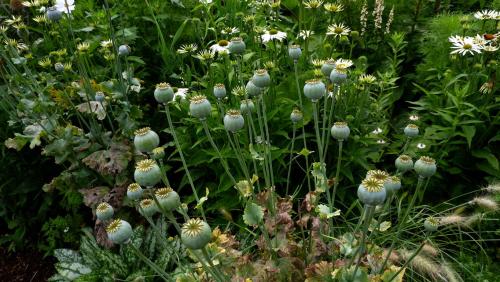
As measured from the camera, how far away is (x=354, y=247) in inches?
58.6

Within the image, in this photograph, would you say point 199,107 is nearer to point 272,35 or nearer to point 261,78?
point 261,78

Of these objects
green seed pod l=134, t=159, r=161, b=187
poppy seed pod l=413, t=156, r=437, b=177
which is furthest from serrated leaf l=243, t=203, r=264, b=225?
poppy seed pod l=413, t=156, r=437, b=177

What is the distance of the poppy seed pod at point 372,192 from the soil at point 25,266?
221 cm

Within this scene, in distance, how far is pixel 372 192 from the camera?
102 centimetres

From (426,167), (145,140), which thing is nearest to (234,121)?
(145,140)

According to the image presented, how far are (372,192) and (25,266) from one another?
2397 mm

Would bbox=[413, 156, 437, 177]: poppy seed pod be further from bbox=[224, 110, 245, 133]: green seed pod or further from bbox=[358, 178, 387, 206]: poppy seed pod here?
bbox=[224, 110, 245, 133]: green seed pod

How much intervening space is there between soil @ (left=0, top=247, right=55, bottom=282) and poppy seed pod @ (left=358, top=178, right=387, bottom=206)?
7.25 ft

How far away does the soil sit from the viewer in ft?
8.68

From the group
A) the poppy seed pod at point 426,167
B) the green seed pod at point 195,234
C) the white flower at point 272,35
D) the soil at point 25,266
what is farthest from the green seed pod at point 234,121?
the soil at point 25,266

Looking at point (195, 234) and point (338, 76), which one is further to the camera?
point (338, 76)

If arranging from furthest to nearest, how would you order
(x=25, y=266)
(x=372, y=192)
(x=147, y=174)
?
1. (x=25, y=266)
2. (x=147, y=174)
3. (x=372, y=192)

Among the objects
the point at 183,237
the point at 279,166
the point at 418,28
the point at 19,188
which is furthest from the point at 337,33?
the point at 19,188

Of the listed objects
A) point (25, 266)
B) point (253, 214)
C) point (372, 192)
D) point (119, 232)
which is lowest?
point (25, 266)
